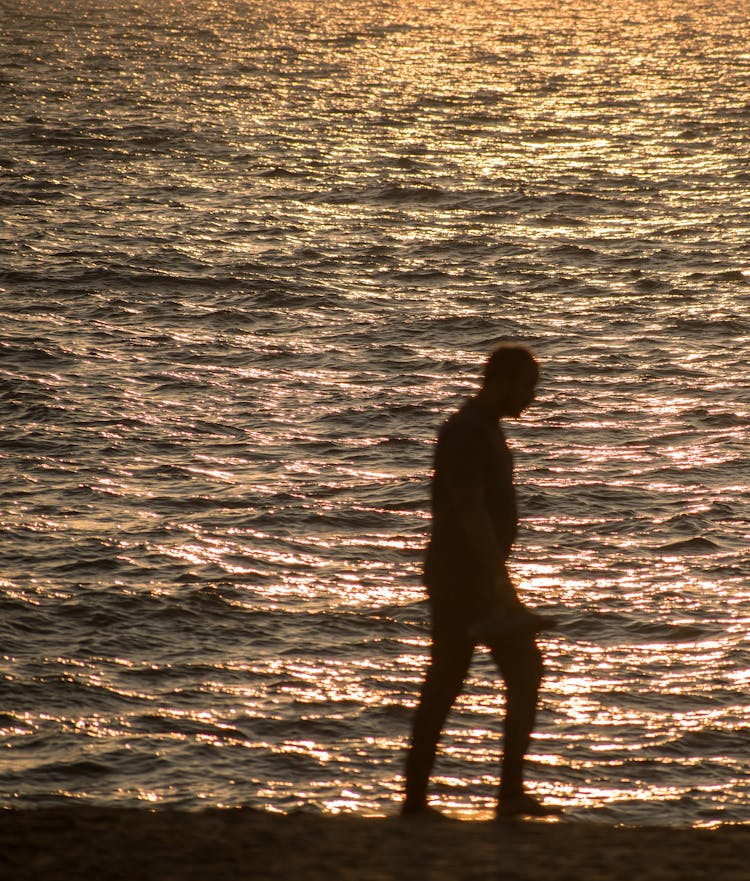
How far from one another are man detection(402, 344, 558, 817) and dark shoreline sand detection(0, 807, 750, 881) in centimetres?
38

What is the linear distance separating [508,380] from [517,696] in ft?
4.14

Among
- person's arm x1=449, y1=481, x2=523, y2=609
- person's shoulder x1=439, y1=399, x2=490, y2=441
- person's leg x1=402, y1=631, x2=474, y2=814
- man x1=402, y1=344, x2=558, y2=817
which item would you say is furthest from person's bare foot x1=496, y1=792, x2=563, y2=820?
person's shoulder x1=439, y1=399, x2=490, y2=441

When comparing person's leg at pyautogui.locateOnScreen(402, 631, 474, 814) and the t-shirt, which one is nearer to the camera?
the t-shirt

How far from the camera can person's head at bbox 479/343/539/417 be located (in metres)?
6.44

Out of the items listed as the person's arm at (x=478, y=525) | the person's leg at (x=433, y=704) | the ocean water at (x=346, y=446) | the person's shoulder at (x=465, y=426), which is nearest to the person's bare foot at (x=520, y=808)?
the person's leg at (x=433, y=704)

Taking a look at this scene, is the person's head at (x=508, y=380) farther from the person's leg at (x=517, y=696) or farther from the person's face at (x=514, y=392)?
the person's leg at (x=517, y=696)

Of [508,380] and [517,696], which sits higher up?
[508,380]

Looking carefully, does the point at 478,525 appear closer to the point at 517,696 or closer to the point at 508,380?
the point at 508,380

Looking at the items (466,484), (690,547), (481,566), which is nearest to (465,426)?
(466,484)

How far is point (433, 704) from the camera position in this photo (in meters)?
6.62

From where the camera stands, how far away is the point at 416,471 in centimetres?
1380

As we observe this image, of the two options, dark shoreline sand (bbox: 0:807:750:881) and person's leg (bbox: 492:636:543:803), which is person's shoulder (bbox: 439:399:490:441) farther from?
dark shoreline sand (bbox: 0:807:750:881)

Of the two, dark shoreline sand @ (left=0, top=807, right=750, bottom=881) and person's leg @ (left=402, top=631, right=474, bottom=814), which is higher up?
person's leg @ (left=402, top=631, right=474, bottom=814)

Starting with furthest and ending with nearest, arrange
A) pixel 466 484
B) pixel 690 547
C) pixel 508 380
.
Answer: pixel 690 547 → pixel 508 380 → pixel 466 484
